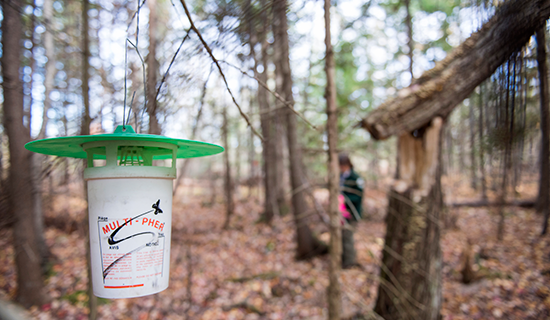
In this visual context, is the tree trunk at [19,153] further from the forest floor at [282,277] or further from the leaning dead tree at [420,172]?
the leaning dead tree at [420,172]

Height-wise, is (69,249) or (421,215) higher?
(421,215)

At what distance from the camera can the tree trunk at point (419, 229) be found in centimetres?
279

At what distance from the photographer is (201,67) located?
1.33m

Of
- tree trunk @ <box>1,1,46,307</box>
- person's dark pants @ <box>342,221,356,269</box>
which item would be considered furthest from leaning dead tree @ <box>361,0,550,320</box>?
tree trunk @ <box>1,1,46,307</box>

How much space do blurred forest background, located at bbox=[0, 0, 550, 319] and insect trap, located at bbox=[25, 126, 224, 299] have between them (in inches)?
9.8

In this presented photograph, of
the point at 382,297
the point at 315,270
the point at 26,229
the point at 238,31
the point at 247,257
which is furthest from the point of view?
→ the point at 247,257

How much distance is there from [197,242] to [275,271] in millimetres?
2283

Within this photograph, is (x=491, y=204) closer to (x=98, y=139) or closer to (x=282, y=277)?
(x=282, y=277)

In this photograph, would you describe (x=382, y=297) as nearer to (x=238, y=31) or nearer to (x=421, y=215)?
(x=421, y=215)

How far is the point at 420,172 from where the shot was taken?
9.29 ft

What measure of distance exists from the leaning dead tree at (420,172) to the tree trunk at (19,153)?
329cm

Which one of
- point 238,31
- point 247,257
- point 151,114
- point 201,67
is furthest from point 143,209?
point 247,257

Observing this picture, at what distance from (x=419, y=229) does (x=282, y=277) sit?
3.06m

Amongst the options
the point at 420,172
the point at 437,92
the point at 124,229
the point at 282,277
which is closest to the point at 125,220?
the point at 124,229
